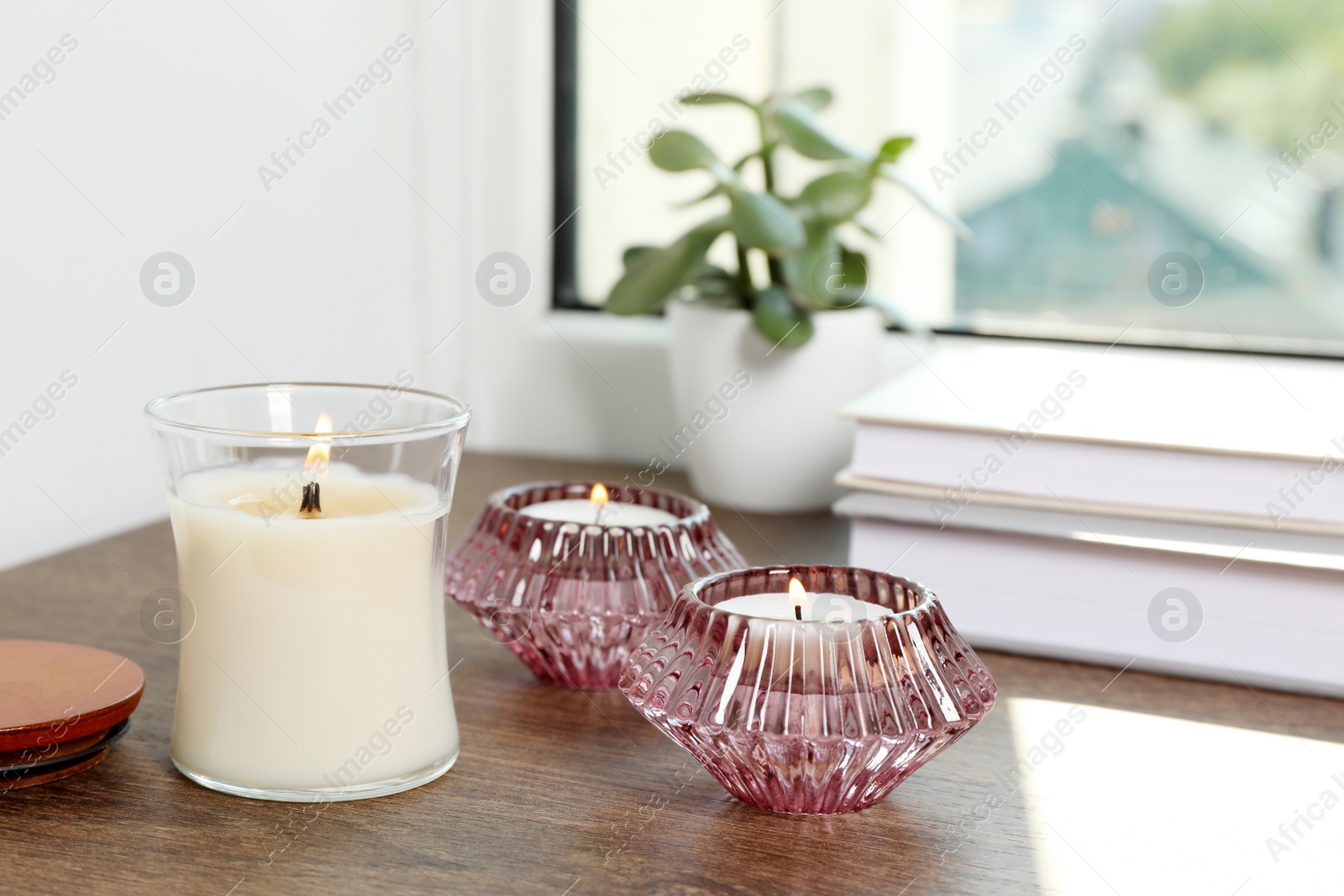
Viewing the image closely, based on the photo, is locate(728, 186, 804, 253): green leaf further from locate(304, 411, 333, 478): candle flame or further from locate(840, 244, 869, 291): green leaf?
locate(304, 411, 333, 478): candle flame

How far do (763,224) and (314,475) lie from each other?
0.39 meters

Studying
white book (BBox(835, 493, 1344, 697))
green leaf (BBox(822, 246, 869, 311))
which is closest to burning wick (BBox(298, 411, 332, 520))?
white book (BBox(835, 493, 1344, 697))

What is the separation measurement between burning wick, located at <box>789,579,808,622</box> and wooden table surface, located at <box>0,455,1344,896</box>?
76 millimetres

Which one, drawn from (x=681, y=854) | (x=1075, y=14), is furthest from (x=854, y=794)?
(x=1075, y=14)

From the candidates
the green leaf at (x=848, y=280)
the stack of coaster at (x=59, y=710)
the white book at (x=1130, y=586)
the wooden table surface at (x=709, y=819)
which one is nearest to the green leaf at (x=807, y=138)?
the green leaf at (x=848, y=280)

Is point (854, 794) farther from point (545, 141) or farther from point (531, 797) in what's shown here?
point (545, 141)

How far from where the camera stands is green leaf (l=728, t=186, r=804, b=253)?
756 millimetres

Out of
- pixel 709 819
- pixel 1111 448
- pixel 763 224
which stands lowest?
pixel 709 819

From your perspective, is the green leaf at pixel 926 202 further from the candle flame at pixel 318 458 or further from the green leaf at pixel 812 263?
the candle flame at pixel 318 458

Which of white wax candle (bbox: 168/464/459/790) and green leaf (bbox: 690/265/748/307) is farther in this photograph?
green leaf (bbox: 690/265/748/307)

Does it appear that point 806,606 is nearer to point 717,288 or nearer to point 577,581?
point 577,581

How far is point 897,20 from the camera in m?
1.06

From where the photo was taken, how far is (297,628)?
1.48ft

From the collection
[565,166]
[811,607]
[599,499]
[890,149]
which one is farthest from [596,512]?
[565,166]
